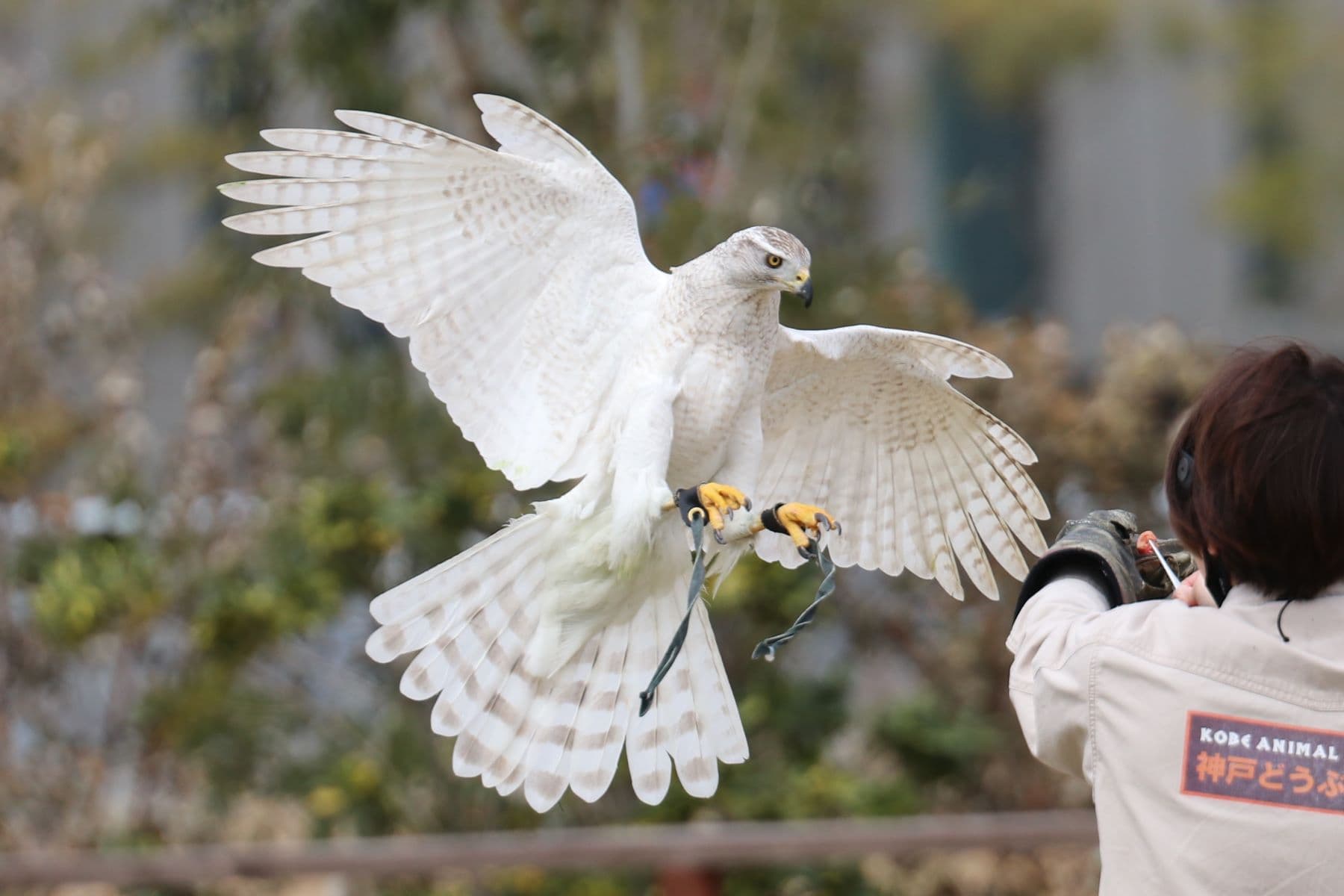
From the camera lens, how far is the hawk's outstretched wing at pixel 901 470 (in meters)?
2.07

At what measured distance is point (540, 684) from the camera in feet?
6.44

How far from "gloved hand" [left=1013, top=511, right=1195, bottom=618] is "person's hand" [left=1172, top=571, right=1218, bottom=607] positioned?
5 cm

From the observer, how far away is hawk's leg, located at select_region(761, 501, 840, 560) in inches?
65.2

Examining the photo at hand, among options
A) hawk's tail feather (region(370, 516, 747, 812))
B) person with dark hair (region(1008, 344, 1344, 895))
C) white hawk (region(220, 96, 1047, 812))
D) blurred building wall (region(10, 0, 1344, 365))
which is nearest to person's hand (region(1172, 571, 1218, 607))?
person with dark hair (region(1008, 344, 1344, 895))

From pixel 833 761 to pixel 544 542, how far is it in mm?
3256

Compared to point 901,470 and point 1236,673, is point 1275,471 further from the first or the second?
point 901,470

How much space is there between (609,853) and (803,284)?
2.68 metres

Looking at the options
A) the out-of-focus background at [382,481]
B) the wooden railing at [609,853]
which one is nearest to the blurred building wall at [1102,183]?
the out-of-focus background at [382,481]

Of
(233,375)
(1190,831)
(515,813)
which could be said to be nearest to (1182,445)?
(1190,831)

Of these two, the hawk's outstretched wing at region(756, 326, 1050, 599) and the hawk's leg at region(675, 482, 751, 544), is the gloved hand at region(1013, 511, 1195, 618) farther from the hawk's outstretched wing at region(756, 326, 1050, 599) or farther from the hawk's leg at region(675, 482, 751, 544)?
the hawk's outstretched wing at region(756, 326, 1050, 599)

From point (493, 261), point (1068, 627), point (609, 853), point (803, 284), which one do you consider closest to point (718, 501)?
point (803, 284)

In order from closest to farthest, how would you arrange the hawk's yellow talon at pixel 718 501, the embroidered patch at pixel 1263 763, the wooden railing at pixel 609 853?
the embroidered patch at pixel 1263 763 → the hawk's yellow talon at pixel 718 501 → the wooden railing at pixel 609 853

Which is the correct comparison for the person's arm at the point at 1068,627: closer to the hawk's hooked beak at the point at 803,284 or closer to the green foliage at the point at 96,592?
the hawk's hooked beak at the point at 803,284

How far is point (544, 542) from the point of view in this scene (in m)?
2.00
